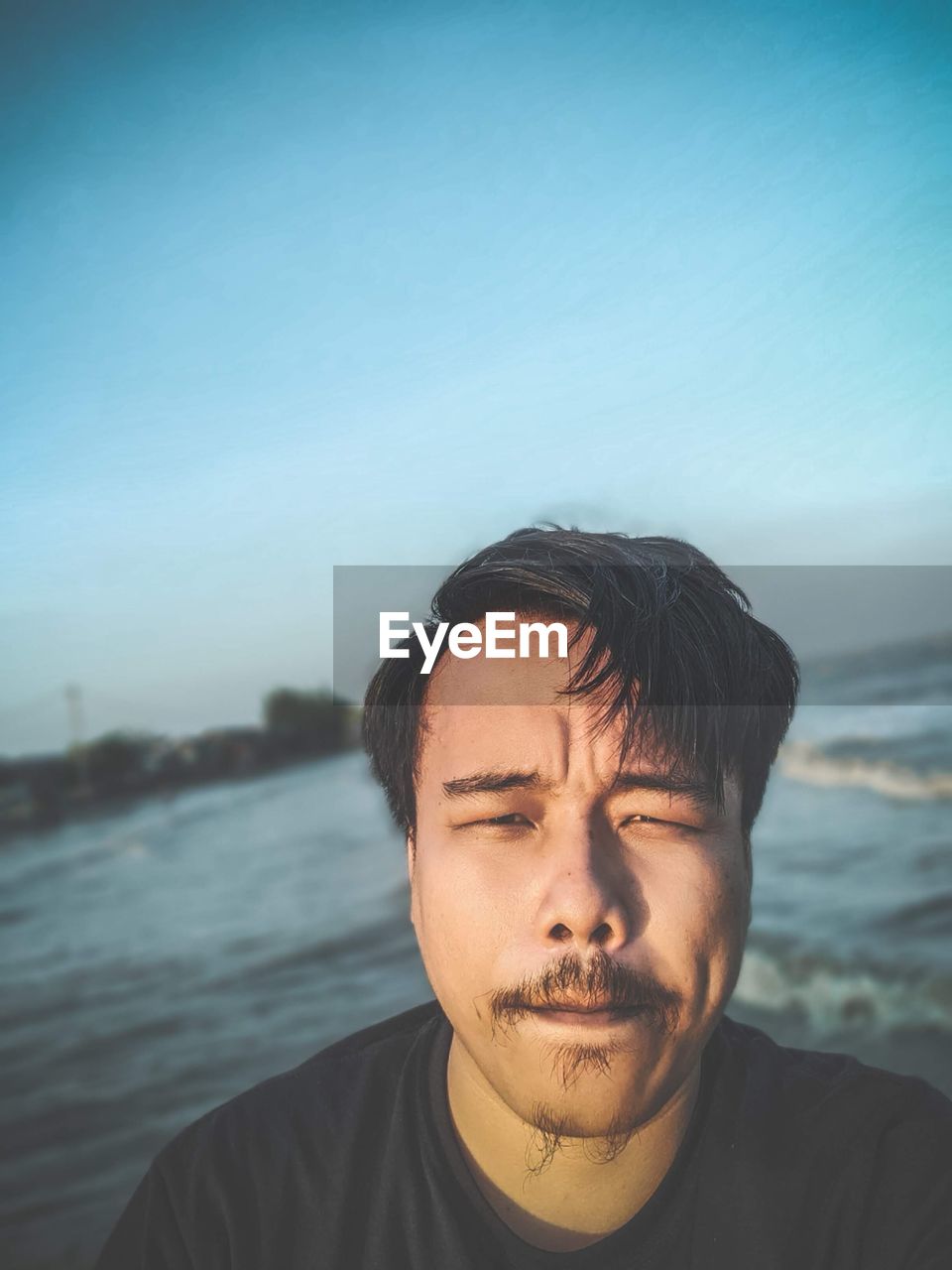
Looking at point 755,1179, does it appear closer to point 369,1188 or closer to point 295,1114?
point 369,1188

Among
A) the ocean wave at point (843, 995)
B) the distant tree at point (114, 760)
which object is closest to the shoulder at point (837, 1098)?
the distant tree at point (114, 760)

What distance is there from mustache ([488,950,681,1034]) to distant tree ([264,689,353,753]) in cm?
177

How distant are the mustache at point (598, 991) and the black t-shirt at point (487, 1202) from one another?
269mm

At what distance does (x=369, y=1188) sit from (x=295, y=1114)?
15 cm

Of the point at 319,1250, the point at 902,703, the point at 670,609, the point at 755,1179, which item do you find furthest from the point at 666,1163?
the point at 902,703

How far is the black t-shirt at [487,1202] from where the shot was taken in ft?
3.91

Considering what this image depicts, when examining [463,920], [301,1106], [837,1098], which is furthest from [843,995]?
[463,920]

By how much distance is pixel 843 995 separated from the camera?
3.72 m

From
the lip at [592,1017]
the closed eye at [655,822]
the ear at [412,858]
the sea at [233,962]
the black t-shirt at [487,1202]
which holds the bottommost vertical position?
the sea at [233,962]

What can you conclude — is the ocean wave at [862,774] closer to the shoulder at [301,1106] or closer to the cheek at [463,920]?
the shoulder at [301,1106]

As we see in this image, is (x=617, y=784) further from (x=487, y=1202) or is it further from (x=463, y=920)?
(x=487, y=1202)

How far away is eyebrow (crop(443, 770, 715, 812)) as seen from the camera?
1.19 metres

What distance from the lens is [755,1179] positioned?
1238mm

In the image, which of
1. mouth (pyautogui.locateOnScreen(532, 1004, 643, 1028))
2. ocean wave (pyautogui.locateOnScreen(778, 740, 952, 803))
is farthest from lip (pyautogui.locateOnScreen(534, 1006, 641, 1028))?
ocean wave (pyautogui.locateOnScreen(778, 740, 952, 803))
